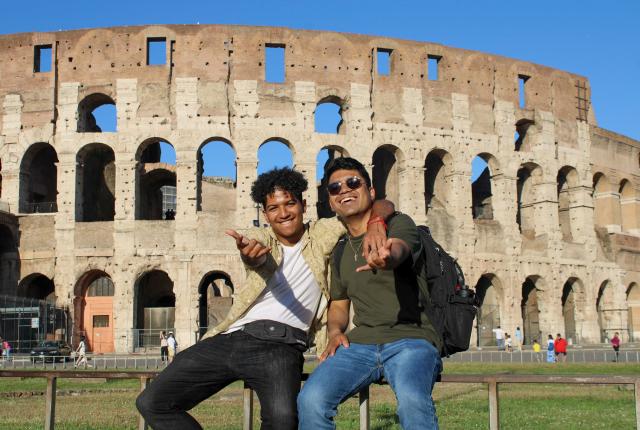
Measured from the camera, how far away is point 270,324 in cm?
397

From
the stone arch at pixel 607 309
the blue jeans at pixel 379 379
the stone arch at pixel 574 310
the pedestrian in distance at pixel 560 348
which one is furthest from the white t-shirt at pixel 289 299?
the stone arch at pixel 607 309

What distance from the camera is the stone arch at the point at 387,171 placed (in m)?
27.1

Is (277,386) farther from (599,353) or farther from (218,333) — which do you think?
(599,353)

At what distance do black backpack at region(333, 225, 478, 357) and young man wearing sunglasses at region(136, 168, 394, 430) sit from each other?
14.0 inches

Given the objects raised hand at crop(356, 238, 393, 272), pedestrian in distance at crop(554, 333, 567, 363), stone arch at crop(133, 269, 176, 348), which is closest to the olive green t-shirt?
raised hand at crop(356, 238, 393, 272)

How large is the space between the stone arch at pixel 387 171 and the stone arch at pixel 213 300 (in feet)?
23.0

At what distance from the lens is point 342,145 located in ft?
85.7

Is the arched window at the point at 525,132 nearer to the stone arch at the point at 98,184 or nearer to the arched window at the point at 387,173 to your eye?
the arched window at the point at 387,173

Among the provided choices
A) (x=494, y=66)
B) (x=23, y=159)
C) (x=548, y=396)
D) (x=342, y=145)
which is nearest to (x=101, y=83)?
(x=23, y=159)

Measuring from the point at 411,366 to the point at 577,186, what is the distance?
94.4 feet

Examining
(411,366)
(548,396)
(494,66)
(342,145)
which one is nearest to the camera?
(411,366)

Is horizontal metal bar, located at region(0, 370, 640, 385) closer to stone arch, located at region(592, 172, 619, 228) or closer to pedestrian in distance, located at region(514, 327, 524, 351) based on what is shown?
pedestrian in distance, located at region(514, 327, 524, 351)

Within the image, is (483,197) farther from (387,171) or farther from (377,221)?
(377,221)

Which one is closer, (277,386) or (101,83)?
(277,386)
